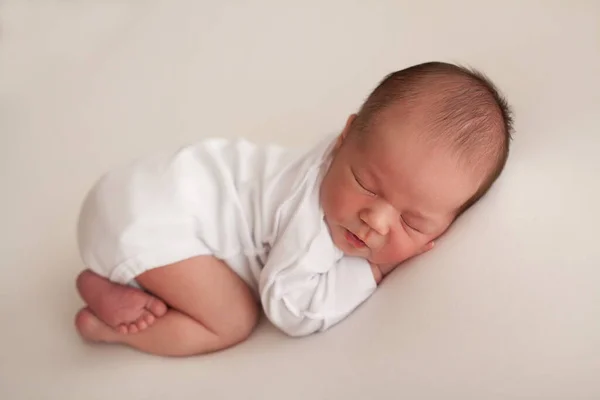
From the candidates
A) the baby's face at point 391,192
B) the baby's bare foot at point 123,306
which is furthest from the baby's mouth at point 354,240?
the baby's bare foot at point 123,306

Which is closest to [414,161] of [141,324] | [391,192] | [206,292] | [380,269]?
[391,192]

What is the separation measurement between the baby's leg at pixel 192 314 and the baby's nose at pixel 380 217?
23 centimetres

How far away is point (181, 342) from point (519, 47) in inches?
32.2

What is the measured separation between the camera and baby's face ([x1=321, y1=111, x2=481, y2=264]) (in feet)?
2.62

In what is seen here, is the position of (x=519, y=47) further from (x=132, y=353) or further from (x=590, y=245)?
(x=132, y=353)

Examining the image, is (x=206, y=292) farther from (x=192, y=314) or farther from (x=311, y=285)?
(x=311, y=285)

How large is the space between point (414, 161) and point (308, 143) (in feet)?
1.59

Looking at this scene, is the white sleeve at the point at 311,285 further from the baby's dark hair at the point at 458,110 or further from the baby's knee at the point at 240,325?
the baby's dark hair at the point at 458,110

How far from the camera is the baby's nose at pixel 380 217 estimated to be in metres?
0.82

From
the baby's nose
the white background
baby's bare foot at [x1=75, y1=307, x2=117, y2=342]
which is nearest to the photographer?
the white background

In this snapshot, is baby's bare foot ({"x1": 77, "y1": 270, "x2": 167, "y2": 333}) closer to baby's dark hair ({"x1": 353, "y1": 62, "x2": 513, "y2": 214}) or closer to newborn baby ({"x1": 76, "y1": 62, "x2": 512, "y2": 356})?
newborn baby ({"x1": 76, "y1": 62, "x2": 512, "y2": 356})

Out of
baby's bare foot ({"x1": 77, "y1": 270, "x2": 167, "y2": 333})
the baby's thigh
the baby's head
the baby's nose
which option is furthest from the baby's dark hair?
baby's bare foot ({"x1": 77, "y1": 270, "x2": 167, "y2": 333})

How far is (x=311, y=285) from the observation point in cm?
90

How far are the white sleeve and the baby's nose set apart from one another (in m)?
0.08
